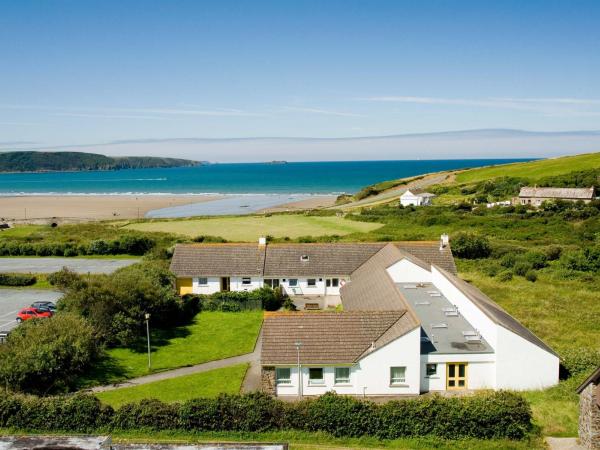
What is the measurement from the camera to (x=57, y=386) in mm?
24625

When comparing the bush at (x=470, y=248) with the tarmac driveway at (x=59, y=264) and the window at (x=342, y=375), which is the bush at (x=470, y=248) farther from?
the window at (x=342, y=375)

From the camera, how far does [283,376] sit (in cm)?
2425

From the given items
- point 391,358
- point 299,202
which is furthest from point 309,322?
point 299,202

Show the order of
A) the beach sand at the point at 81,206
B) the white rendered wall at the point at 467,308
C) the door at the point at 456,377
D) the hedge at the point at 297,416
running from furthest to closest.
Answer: the beach sand at the point at 81,206, the white rendered wall at the point at 467,308, the door at the point at 456,377, the hedge at the point at 297,416

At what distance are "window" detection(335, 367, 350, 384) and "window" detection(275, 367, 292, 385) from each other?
209 cm

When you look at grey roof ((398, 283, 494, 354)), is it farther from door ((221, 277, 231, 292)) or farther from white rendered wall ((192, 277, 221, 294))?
white rendered wall ((192, 277, 221, 294))

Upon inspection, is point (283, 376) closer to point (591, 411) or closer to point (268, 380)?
point (268, 380)

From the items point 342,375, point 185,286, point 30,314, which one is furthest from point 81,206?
point 342,375

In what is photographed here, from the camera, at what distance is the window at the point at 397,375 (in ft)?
80.1

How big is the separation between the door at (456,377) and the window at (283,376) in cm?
717

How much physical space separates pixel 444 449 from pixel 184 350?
53.6 ft

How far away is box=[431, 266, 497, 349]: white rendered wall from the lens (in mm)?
25516

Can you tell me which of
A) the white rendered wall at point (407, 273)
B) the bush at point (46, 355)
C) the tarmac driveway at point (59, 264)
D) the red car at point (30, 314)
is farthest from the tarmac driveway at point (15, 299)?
the white rendered wall at point (407, 273)

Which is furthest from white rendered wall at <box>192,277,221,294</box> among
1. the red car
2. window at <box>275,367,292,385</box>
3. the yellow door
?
window at <box>275,367,292,385</box>
